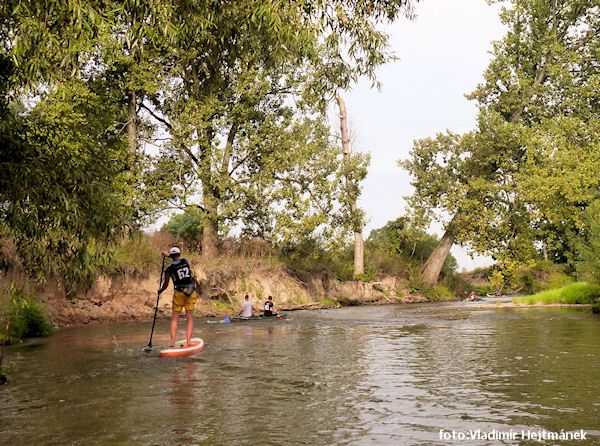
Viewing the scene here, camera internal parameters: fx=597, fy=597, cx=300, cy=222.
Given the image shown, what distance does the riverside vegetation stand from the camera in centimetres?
1018

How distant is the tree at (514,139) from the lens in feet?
132

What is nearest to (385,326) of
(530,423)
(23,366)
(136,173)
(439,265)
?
(23,366)

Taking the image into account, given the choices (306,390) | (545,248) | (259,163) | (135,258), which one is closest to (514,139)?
(545,248)

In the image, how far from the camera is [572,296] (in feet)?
97.1

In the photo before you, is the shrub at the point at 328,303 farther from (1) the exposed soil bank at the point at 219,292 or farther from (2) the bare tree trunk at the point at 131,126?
(2) the bare tree trunk at the point at 131,126

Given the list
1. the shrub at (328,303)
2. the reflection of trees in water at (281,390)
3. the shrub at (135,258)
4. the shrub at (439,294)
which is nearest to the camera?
the reflection of trees in water at (281,390)

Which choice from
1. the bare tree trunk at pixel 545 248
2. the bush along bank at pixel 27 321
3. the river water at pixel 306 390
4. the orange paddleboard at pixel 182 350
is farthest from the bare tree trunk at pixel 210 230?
the bare tree trunk at pixel 545 248

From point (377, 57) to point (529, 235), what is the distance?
31817 mm

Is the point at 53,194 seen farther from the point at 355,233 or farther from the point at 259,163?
the point at 355,233

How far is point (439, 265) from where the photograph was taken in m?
45.8

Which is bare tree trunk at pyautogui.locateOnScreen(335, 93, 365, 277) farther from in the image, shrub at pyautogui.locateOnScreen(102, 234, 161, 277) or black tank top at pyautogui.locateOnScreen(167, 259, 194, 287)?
black tank top at pyautogui.locateOnScreen(167, 259, 194, 287)

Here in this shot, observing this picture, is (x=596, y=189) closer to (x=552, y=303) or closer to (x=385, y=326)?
(x=552, y=303)

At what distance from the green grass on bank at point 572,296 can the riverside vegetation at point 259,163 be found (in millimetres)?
180

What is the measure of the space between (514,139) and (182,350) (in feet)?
109
